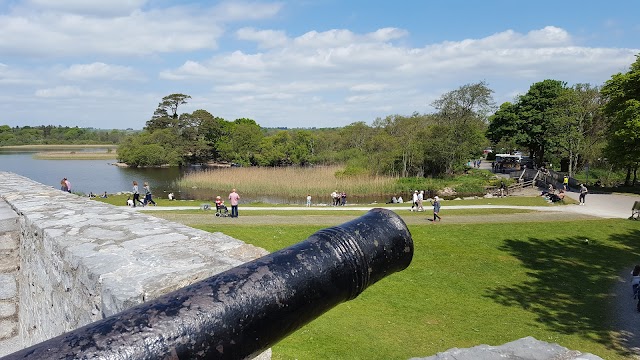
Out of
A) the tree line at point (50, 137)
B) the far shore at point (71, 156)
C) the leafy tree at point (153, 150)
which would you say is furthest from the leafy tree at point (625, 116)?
the tree line at point (50, 137)

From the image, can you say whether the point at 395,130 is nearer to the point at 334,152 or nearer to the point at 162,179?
the point at 334,152

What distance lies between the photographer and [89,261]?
2947 mm

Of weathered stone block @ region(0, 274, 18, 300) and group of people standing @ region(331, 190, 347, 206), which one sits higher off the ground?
weathered stone block @ region(0, 274, 18, 300)

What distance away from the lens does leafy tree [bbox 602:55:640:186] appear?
22234 mm

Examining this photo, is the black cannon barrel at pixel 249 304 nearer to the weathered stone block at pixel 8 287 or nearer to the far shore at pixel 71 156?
the weathered stone block at pixel 8 287

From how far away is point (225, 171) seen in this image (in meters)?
34.9

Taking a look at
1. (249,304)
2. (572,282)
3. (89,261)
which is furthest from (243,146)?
(249,304)

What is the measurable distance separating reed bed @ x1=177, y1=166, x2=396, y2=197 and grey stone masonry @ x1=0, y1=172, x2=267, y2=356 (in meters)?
23.7

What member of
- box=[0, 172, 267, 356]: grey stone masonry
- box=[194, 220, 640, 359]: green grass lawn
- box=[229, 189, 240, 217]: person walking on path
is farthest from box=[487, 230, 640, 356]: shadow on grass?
box=[229, 189, 240, 217]: person walking on path

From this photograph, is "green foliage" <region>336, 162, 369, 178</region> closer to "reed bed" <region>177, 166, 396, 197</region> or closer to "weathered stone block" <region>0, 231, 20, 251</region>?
"reed bed" <region>177, 166, 396, 197</region>

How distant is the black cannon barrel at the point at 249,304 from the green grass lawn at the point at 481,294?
4.27 m

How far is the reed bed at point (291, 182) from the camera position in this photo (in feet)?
94.8

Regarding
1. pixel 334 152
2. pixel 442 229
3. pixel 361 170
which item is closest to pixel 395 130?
pixel 334 152

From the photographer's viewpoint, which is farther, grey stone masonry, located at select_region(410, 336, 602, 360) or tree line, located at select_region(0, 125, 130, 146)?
tree line, located at select_region(0, 125, 130, 146)
